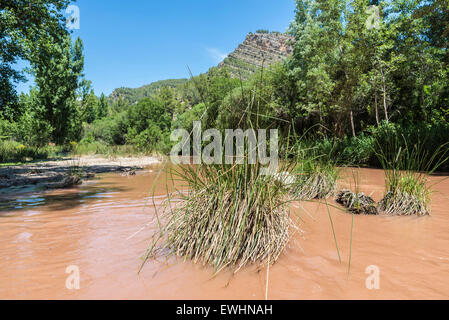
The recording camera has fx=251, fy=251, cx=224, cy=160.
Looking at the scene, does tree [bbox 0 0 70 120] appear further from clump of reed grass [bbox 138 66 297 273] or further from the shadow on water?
clump of reed grass [bbox 138 66 297 273]

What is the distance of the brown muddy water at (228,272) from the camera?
158cm

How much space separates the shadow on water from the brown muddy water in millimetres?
804

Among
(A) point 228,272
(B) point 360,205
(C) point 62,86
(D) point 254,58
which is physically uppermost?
(C) point 62,86

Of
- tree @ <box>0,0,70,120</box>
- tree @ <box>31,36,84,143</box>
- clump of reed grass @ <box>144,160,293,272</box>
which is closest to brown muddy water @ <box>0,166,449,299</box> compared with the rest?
clump of reed grass @ <box>144,160,293,272</box>

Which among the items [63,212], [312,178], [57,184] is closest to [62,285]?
[63,212]

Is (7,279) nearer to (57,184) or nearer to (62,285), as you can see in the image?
(62,285)

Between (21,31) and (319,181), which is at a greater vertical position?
(21,31)

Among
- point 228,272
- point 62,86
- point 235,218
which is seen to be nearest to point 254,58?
point 235,218

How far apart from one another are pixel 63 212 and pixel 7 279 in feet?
7.26

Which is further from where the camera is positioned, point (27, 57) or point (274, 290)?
point (27, 57)

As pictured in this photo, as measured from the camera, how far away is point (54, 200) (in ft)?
15.3

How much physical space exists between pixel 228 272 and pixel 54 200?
4293 mm

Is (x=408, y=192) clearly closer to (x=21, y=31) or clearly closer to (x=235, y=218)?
(x=235, y=218)
